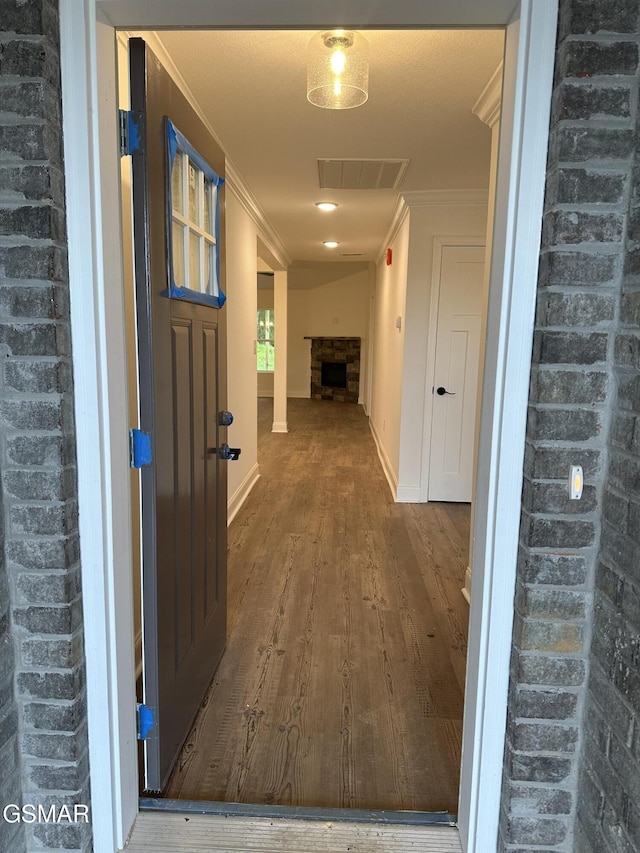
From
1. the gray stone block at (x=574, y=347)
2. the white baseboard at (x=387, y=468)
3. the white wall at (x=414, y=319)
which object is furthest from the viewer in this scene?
the white baseboard at (x=387, y=468)

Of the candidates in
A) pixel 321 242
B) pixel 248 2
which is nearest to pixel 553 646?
pixel 248 2

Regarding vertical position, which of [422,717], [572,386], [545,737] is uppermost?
[572,386]

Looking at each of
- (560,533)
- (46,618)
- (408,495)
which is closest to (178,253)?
(46,618)

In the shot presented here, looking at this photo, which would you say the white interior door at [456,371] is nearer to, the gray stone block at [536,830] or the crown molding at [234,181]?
the crown molding at [234,181]

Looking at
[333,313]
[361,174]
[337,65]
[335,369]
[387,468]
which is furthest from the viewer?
[335,369]

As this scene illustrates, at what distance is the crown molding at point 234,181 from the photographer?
6.66 feet

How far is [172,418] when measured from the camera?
5.37ft

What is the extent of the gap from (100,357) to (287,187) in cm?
326

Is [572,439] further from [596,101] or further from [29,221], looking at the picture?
[29,221]

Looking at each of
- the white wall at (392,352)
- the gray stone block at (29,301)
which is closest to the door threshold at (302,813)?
the gray stone block at (29,301)

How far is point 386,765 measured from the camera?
1789 millimetres

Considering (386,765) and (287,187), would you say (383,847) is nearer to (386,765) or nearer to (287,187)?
(386,765)

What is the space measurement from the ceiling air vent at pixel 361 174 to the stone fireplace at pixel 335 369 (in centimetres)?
734

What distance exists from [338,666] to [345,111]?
8.30 feet
